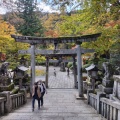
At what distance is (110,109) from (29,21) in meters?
33.1

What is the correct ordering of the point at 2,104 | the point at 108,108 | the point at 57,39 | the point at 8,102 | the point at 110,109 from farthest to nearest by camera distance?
the point at 57,39, the point at 8,102, the point at 2,104, the point at 108,108, the point at 110,109

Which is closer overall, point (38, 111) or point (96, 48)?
point (38, 111)

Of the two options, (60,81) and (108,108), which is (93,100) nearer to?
(108,108)

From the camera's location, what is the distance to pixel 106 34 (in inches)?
452

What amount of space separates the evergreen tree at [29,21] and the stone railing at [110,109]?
99.4 feet

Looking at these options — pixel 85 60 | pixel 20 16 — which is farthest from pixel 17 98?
pixel 20 16

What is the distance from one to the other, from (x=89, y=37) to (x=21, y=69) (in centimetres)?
508

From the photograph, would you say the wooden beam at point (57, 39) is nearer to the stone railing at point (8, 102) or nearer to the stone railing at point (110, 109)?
the stone railing at point (8, 102)

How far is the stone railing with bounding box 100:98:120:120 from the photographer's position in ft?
22.0

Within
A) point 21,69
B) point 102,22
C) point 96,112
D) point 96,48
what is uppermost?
point 102,22

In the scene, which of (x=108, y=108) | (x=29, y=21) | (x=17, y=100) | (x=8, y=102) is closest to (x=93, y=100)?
(x=108, y=108)

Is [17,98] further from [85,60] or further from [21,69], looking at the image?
[85,60]

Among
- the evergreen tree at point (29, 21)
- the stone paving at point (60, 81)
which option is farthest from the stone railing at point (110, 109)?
the evergreen tree at point (29, 21)

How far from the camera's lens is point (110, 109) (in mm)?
7531
